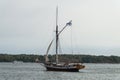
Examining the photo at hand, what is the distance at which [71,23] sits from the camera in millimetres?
120875

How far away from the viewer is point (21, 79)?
269 ft

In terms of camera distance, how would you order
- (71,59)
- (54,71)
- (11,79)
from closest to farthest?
1. (11,79)
2. (54,71)
3. (71,59)

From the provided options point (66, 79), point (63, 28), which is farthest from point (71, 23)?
point (66, 79)

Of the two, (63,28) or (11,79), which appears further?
(63,28)

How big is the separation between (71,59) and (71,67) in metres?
20.4

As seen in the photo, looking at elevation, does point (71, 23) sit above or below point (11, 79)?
above

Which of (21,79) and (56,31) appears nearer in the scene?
(21,79)

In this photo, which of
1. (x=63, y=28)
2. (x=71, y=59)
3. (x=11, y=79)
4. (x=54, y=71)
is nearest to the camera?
(x=11, y=79)

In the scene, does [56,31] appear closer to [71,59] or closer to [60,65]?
[60,65]

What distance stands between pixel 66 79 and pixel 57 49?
27713 mm

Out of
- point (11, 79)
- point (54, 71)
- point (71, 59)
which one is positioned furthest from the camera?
point (71, 59)

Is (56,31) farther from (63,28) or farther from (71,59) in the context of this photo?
(71,59)

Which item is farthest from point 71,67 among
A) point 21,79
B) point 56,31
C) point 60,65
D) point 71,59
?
point 21,79

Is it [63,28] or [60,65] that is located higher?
[63,28]
